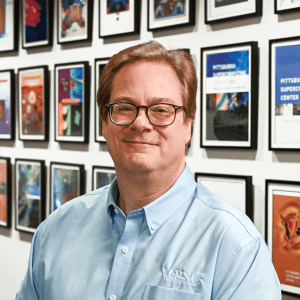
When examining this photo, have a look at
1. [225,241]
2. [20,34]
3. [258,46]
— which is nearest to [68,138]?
[20,34]

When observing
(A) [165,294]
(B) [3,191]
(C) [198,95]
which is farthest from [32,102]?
(A) [165,294]

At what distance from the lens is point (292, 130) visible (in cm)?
182

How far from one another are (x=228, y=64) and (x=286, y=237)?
91cm

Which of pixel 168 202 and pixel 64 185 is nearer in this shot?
pixel 168 202

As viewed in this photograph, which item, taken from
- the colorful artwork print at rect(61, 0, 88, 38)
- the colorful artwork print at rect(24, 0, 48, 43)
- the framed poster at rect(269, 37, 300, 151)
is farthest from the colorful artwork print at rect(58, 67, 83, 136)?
the framed poster at rect(269, 37, 300, 151)

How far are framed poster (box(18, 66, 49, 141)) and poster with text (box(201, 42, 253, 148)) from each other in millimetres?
1301

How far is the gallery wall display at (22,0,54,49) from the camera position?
9.23 ft

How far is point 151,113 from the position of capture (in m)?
1.15

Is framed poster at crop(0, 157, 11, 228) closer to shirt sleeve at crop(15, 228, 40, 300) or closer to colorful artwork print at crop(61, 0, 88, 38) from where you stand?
colorful artwork print at crop(61, 0, 88, 38)

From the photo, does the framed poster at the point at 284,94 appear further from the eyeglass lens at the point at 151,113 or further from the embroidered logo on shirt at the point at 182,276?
the embroidered logo on shirt at the point at 182,276

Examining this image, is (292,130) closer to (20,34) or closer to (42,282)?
(42,282)

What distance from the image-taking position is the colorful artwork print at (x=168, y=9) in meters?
2.15

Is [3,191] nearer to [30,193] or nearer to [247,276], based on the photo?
[30,193]

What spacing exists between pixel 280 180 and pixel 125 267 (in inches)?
40.2
